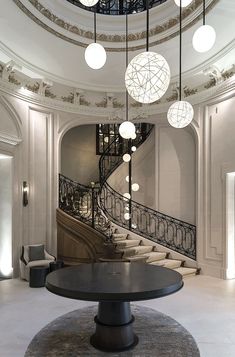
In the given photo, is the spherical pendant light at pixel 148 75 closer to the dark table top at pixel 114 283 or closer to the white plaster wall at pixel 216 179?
the dark table top at pixel 114 283

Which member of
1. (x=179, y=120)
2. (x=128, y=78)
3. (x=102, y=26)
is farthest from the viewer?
(x=102, y=26)

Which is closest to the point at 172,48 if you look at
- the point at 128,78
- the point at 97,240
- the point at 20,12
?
the point at 20,12

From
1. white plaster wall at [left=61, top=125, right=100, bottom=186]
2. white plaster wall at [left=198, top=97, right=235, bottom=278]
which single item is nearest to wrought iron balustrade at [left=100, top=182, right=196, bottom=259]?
white plaster wall at [left=198, top=97, right=235, bottom=278]

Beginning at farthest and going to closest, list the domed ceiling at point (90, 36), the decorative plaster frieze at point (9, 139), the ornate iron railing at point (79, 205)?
the ornate iron railing at point (79, 205) → the decorative plaster frieze at point (9, 139) → the domed ceiling at point (90, 36)

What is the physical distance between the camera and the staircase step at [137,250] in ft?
23.6

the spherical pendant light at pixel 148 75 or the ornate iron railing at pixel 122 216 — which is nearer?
the spherical pendant light at pixel 148 75

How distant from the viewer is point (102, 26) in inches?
240

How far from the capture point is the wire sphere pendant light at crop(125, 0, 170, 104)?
9.77 feet

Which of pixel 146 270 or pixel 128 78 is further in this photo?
pixel 146 270

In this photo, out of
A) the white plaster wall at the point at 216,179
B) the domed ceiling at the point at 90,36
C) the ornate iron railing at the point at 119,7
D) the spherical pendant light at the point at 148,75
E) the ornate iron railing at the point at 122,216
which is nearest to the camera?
the spherical pendant light at the point at 148,75

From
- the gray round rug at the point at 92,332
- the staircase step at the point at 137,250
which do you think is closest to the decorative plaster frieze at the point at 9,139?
the staircase step at the point at 137,250

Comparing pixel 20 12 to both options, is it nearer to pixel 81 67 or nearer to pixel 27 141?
pixel 81 67

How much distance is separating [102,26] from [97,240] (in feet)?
15.5

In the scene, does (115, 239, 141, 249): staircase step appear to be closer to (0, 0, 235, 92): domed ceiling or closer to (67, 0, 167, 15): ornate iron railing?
(0, 0, 235, 92): domed ceiling
